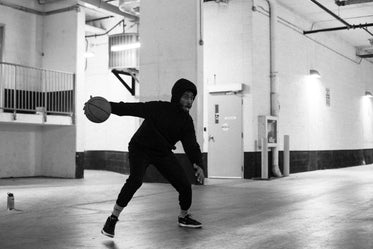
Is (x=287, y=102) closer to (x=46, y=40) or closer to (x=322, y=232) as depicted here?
(x=46, y=40)

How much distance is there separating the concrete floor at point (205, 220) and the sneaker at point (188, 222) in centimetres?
9

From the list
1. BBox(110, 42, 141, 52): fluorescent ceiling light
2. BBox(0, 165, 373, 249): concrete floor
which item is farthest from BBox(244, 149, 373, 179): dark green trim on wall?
BBox(110, 42, 141, 52): fluorescent ceiling light

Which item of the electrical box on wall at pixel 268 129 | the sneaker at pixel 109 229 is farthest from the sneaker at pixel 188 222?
the electrical box on wall at pixel 268 129

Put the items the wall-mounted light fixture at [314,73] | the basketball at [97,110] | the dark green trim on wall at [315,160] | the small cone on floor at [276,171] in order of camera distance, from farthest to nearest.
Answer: the wall-mounted light fixture at [314,73] < the small cone on floor at [276,171] < the dark green trim on wall at [315,160] < the basketball at [97,110]

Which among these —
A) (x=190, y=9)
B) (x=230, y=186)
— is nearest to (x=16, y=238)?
(x=230, y=186)

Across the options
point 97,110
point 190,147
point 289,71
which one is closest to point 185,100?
point 190,147

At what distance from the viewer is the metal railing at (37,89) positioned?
1370cm

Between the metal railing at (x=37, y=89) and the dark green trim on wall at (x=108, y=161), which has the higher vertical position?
the metal railing at (x=37, y=89)

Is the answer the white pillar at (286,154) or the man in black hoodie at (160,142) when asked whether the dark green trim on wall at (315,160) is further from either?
the man in black hoodie at (160,142)

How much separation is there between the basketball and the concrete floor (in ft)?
3.88

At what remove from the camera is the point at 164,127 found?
4691 mm

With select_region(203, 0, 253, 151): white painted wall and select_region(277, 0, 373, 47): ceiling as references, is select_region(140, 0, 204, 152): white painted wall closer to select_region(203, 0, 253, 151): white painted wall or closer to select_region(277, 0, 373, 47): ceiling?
select_region(203, 0, 253, 151): white painted wall

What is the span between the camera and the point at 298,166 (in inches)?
599

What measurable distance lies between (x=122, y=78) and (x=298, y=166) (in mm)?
6506
